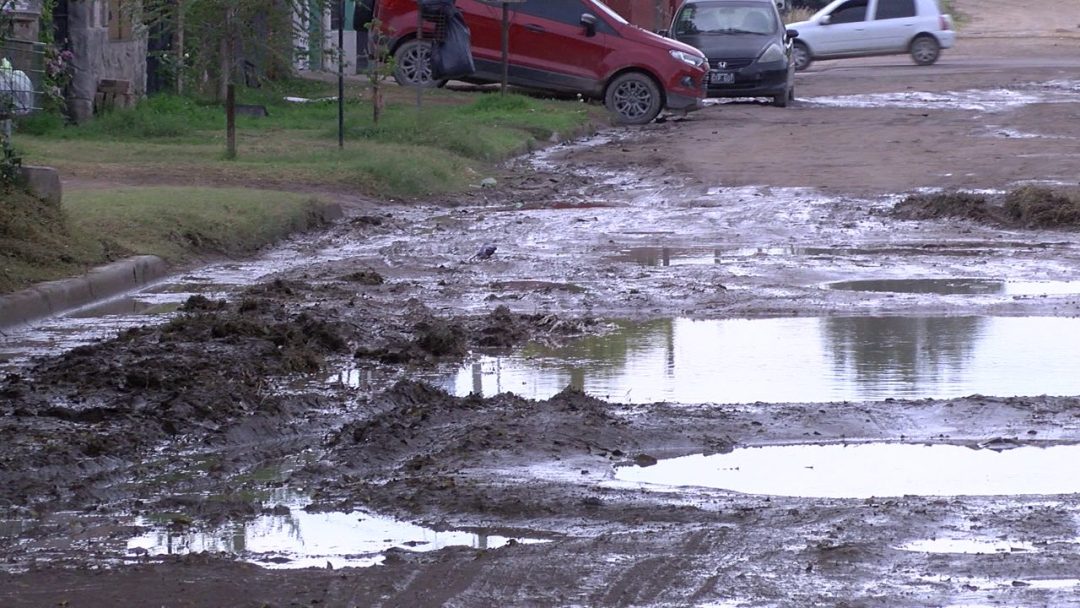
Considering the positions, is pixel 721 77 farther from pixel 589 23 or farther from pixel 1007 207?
pixel 1007 207

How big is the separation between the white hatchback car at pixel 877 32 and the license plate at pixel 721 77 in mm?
10988

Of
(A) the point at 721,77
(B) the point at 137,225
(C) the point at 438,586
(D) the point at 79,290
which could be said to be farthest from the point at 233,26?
(C) the point at 438,586

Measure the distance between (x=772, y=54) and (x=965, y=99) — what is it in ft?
11.7

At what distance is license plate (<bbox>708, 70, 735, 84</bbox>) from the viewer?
2630 cm

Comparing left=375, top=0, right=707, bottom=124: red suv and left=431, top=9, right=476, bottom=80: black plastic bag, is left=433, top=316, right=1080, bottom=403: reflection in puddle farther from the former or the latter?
left=431, top=9, right=476, bottom=80: black plastic bag

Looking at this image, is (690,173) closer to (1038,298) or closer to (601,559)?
(1038,298)

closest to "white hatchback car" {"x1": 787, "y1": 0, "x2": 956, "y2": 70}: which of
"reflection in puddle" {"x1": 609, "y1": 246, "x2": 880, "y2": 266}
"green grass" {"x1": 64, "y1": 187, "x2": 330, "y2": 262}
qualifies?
"green grass" {"x1": 64, "y1": 187, "x2": 330, "y2": 262}

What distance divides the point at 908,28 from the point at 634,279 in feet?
92.1

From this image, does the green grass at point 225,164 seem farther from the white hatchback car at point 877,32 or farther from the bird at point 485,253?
the white hatchback car at point 877,32

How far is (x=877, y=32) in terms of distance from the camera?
36719 millimetres

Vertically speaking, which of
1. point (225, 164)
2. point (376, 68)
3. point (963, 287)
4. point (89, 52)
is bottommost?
point (963, 287)

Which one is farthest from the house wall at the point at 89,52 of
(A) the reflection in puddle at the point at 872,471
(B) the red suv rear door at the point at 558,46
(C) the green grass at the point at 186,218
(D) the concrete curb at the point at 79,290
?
(A) the reflection in puddle at the point at 872,471

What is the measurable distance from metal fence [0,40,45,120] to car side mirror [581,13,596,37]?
41.7 feet

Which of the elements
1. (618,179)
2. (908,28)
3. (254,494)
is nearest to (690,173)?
(618,179)
